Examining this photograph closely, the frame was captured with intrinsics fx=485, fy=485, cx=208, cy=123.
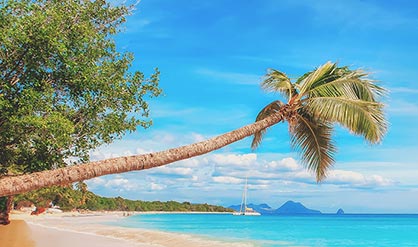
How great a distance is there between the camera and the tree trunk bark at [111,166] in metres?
5.34

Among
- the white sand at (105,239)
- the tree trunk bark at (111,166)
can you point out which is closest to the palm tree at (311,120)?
the tree trunk bark at (111,166)

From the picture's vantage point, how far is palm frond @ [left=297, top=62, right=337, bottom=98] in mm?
8234

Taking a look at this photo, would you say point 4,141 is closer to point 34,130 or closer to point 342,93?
point 34,130

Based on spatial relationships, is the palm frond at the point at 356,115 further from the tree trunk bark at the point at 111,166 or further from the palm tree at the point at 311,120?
the tree trunk bark at the point at 111,166

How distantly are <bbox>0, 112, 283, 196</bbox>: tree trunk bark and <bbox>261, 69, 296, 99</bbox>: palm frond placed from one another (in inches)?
54.1

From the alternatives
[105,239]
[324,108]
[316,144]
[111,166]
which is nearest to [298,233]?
[105,239]

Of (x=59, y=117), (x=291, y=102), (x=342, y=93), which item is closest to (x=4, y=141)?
(x=59, y=117)

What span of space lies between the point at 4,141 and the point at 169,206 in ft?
476

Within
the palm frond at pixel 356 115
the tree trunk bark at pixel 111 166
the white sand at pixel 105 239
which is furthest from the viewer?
the white sand at pixel 105 239

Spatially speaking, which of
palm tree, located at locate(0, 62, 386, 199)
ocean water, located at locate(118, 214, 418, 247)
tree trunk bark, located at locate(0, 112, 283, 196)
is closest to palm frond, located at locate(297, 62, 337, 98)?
palm tree, located at locate(0, 62, 386, 199)

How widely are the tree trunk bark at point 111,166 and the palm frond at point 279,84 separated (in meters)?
1.37

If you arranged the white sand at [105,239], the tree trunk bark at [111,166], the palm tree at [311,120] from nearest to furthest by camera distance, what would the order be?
the tree trunk bark at [111,166], the palm tree at [311,120], the white sand at [105,239]

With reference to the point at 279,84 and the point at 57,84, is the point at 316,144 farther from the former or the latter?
the point at 57,84

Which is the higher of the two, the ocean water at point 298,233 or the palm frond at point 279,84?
the palm frond at point 279,84
